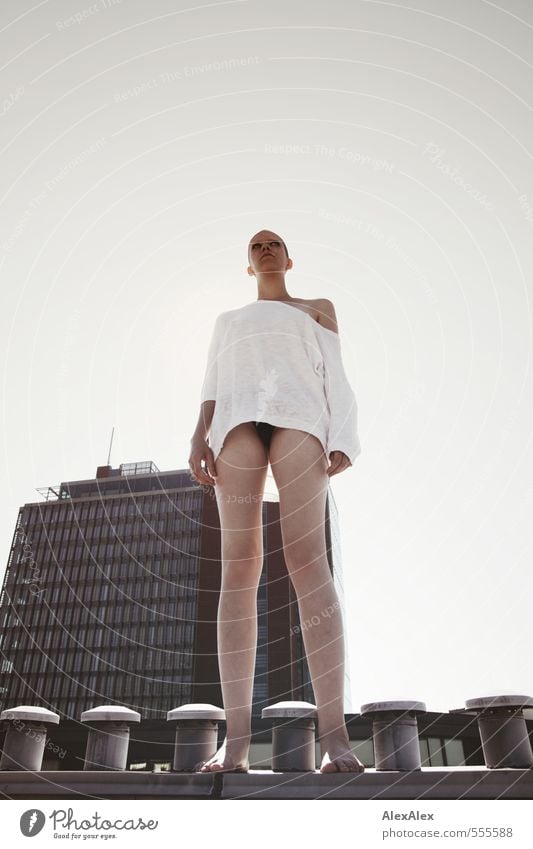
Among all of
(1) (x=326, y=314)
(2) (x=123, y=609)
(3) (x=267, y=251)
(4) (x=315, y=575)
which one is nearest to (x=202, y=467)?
(4) (x=315, y=575)

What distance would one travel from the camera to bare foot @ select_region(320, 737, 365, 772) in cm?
221

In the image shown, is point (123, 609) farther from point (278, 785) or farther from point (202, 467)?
point (278, 785)

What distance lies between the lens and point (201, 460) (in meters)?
3.14

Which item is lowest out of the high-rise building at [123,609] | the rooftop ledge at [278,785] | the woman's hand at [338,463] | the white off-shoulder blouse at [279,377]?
the rooftop ledge at [278,785]

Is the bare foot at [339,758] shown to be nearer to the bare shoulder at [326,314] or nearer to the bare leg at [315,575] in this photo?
the bare leg at [315,575]

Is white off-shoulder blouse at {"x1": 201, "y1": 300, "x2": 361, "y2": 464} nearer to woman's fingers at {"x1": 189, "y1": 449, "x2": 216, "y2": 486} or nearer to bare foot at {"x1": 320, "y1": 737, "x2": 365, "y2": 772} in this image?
woman's fingers at {"x1": 189, "y1": 449, "x2": 216, "y2": 486}

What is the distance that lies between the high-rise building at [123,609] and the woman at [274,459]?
68.0 m

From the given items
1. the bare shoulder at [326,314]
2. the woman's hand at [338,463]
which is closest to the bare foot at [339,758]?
the woman's hand at [338,463]

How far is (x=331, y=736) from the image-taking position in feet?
→ 7.83

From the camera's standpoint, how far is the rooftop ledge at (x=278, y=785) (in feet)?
6.57

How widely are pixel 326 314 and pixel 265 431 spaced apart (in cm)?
88

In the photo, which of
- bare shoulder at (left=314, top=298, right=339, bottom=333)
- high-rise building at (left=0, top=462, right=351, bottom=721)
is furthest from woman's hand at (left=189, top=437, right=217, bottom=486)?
high-rise building at (left=0, top=462, right=351, bottom=721)

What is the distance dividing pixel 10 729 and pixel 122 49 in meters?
4.04

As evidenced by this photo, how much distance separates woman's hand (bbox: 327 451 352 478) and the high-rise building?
224ft
